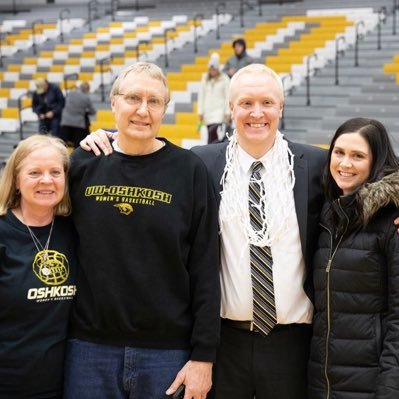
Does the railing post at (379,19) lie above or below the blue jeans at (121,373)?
above

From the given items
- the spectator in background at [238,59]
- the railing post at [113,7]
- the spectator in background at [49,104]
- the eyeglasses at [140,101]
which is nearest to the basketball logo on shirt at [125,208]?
the eyeglasses at [140,101]

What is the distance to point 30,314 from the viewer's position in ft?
8.79

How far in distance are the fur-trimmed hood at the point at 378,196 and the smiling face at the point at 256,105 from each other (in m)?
0.51

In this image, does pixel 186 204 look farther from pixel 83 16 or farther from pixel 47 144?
pixel 83 16

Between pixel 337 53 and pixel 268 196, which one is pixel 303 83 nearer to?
pixel 337 53

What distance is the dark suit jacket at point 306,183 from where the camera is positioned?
3000 mm

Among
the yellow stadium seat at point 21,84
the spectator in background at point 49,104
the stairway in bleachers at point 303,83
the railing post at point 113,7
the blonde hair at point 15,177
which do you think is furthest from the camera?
the railing post at point 113,7

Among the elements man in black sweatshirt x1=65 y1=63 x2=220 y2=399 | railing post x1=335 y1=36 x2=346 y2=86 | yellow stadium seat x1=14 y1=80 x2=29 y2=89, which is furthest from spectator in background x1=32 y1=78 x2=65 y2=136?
man in black sweatshirt x1=65 y1=63 x2=220 y2=399

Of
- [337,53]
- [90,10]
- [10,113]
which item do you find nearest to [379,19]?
[337,53]

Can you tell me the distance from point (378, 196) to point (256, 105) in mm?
644

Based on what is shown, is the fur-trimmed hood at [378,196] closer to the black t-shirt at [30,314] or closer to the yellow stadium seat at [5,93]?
the black t-shirt at [30,314]

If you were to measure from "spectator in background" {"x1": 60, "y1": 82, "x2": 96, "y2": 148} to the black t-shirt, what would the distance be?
855 centimetres

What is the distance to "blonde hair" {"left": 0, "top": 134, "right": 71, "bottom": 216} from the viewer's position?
9.21 ft

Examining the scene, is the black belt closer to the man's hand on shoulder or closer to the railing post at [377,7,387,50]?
the man's hand on shoulder
